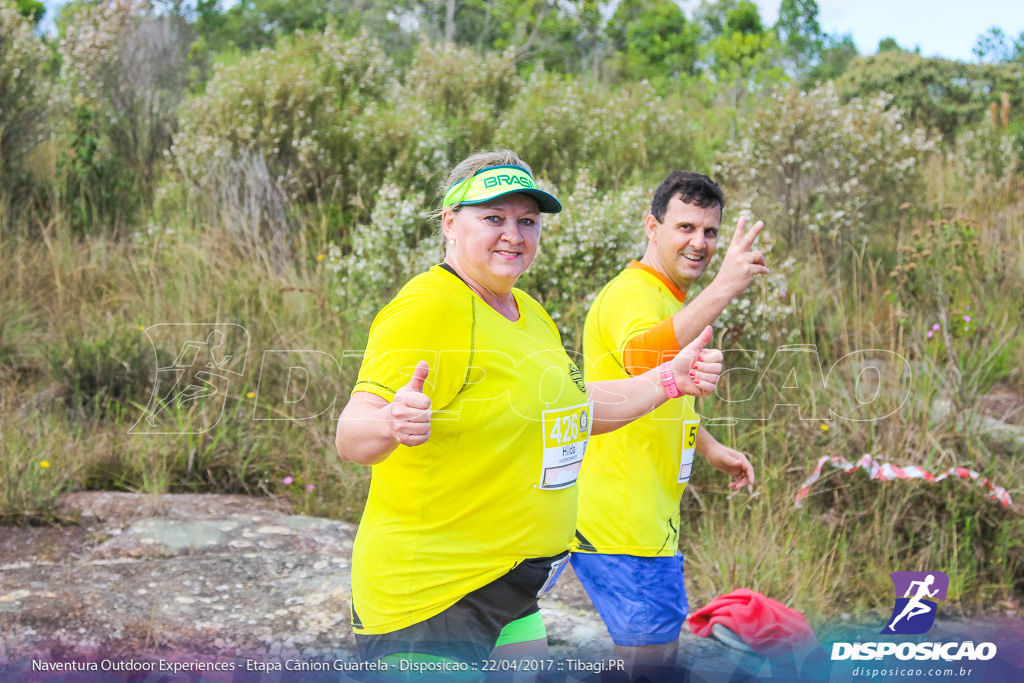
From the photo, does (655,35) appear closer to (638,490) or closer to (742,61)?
(742,61)

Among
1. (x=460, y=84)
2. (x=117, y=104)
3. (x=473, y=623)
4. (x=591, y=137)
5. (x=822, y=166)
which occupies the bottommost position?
(x=473, y=623)

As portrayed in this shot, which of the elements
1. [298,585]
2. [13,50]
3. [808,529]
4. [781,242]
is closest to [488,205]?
[298,585]

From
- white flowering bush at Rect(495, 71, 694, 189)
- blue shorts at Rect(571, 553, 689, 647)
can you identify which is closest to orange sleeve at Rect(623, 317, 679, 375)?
blue shorts at Rect(571, 553, 689, 647)

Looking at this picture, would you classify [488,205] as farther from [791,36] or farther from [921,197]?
[791,36]

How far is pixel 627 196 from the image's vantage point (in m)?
6.07

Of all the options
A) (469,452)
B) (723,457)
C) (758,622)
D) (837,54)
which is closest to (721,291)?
(723,457)

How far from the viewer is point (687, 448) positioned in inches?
120

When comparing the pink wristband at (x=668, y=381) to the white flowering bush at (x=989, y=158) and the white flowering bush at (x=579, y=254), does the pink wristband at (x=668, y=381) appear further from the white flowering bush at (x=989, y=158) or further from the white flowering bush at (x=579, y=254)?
the white flowering bush at (x=989, y=158)

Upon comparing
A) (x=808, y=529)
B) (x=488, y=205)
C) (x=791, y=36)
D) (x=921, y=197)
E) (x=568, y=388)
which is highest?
(x=791, y=36)

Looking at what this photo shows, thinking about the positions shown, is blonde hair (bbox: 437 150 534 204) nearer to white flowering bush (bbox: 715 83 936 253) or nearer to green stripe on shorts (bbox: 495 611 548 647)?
green stripe on shorts (bbox: 495 611 548 647)

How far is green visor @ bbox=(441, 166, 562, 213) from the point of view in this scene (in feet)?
7.40

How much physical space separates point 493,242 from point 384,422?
617mm

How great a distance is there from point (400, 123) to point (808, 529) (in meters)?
5.53

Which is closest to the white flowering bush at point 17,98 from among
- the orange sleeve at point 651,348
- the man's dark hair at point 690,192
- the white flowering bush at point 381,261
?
the white flowering bush at point 381,261
